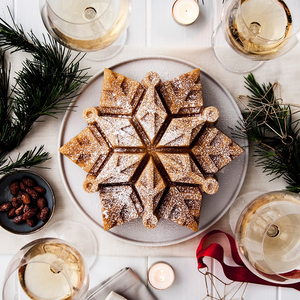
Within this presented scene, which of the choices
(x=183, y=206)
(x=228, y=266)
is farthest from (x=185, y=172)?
(x=228, y=266)

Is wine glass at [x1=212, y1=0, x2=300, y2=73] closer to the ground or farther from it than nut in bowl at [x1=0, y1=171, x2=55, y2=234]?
farther from it

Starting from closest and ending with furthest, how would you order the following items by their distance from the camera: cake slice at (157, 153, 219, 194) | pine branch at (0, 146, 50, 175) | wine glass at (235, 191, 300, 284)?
wine glass at (235, 191, 300, 284) < cake slice at (157, 153, 219, 194) < pine branch at (0, 146, 50, 175)

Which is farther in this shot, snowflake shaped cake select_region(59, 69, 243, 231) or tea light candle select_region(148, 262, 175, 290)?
tea light candle select_region(148, 262, 175, 290)

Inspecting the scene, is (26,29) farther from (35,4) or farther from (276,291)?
(276,291)

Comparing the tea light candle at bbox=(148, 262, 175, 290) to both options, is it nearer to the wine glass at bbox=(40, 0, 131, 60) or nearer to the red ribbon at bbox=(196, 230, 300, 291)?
the red ribbon at bbox=(196, 230, 300, 291)

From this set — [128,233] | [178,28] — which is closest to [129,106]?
[178,28]

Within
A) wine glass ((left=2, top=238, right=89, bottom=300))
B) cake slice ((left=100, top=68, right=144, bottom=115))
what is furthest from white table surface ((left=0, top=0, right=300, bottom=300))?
wine glass ((left=2, top=238, right=89, bottom=300))

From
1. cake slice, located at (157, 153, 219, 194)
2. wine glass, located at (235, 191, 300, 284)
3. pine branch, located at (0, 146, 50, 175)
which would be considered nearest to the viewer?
wine glass, located at (235, 191, 300, 284)

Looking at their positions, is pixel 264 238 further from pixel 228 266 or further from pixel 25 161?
pixel 25 161
